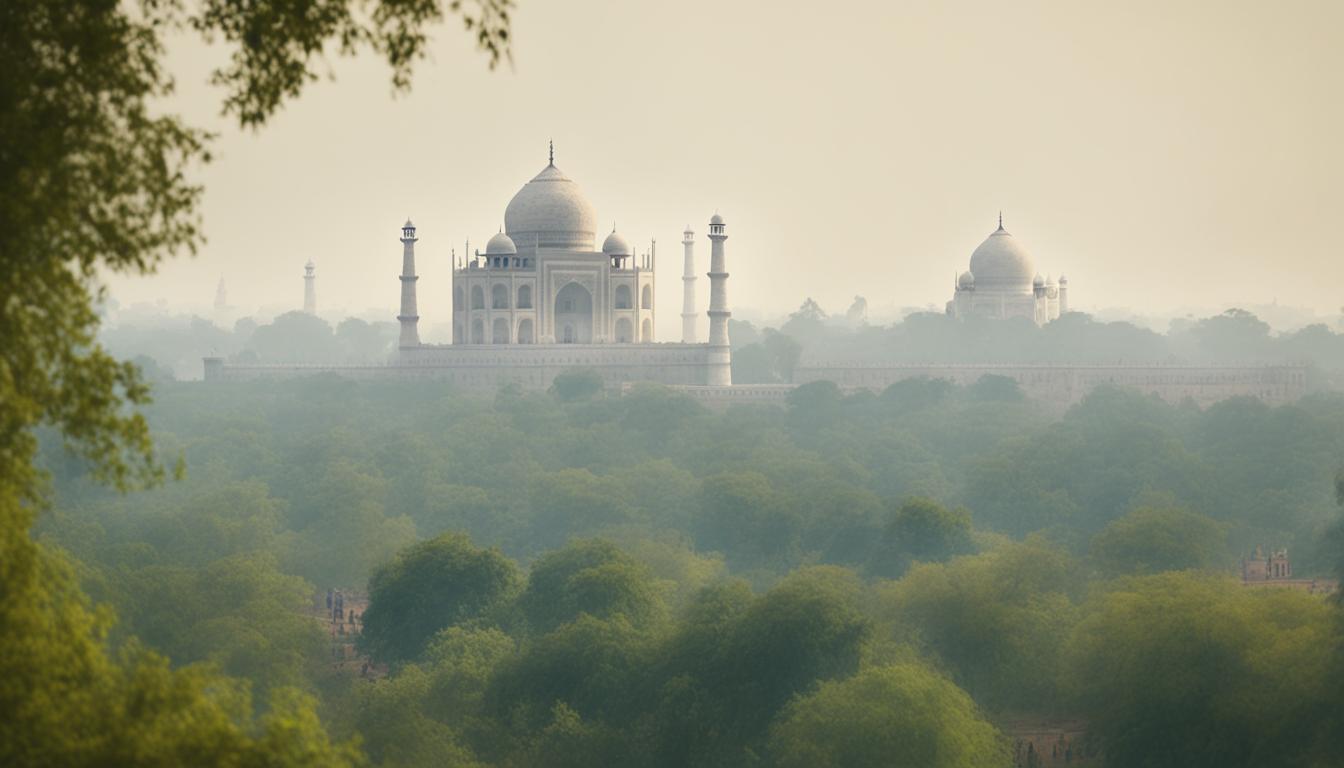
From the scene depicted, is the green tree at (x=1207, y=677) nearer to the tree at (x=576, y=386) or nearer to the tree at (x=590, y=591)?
the tree at (x=590, y=591)

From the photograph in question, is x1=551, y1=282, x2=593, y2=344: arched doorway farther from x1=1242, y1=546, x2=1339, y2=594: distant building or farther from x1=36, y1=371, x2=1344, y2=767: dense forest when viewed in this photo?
x1=1242, y1=546, x2=1339, y2=594: distant building

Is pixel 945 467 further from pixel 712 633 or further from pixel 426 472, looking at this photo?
pixel 712 633

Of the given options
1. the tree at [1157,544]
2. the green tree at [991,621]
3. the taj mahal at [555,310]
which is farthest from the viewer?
the taj mahal at [555,310]

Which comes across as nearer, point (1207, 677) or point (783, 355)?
point (1207, 677)

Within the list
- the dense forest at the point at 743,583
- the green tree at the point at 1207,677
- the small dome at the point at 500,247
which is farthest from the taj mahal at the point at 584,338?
the green tree at the point at 1207,677

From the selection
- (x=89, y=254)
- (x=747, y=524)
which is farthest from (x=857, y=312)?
(x=89, y=254)

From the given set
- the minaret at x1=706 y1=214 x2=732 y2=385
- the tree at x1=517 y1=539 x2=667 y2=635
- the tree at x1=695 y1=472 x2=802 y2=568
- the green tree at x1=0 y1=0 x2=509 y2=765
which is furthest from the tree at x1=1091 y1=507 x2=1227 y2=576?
the minaret at x1=706 y1=214 x2=732 y2=385

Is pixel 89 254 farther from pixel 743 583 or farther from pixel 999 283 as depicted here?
pixel 999 283
